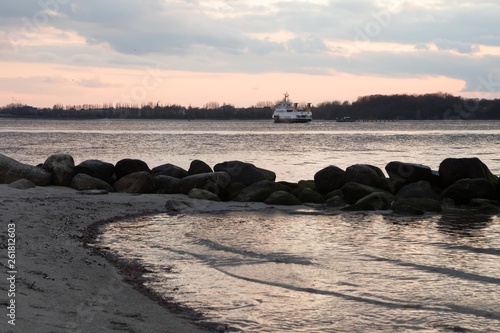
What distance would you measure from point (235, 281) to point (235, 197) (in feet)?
33.2

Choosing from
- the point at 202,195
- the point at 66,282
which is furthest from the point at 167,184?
the point at 66,282

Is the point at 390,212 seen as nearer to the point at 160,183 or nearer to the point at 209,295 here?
the point at 160,183

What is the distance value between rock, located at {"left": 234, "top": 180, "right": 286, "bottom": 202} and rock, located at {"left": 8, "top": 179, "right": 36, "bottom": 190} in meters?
6.17

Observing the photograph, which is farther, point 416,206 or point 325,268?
point 416,206

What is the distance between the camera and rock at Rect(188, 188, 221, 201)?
19609mm

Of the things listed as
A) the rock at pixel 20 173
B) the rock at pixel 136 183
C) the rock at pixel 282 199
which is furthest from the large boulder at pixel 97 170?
the rock at pixel 282 199

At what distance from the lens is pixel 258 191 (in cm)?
1983

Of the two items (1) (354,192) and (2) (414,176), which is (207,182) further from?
(2) (414,176)

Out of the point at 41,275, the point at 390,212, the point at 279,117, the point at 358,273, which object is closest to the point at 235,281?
the point at 358,273

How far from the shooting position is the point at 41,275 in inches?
351

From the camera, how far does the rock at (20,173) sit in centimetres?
2019

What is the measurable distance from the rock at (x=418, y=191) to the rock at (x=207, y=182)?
5400 mm

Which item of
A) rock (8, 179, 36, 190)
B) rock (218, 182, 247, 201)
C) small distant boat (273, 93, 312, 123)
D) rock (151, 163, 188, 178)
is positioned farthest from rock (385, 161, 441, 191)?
small distant boat (273, 93, 312, 123)

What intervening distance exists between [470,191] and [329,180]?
4.30 meters
